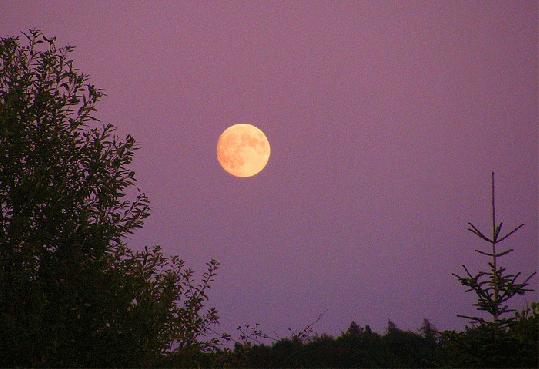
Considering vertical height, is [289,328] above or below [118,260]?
below

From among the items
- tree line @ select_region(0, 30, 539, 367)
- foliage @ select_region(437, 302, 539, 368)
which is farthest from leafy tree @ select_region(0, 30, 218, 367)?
foliage @ select_region(437, 302, 539, 368)

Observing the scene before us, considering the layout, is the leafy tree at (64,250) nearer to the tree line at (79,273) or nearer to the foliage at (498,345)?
the tree line at (79,273)

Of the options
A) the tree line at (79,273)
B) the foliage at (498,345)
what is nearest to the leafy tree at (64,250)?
the tree line at (79,273)

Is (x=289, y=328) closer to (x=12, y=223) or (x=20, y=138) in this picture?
(x=12, y=223)

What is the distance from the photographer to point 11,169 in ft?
32.0

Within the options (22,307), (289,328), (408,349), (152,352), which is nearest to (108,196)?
(22,307)

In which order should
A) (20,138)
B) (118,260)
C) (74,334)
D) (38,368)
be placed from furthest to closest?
(118,260) → (20,138) → (74,334) → (38,368)

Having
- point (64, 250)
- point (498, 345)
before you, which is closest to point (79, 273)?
point (64, 250)

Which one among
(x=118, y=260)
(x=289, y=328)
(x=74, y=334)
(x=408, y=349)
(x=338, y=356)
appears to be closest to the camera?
(x=74, y=334)

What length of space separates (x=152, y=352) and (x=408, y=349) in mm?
26962

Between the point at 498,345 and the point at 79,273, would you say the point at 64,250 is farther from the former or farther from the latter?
the point at 498,345

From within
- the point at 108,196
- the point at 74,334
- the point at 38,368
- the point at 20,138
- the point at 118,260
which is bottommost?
the point at 38,368

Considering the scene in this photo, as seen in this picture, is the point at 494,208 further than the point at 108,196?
Yes

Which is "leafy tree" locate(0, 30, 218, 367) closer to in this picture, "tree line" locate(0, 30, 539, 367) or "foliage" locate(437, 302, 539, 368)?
"tree line" locate(0, 30, 539, 367)
